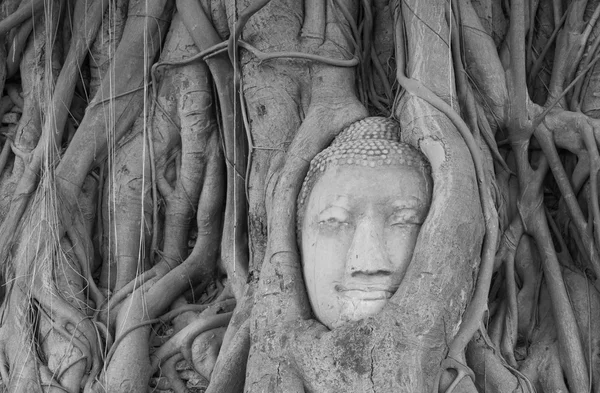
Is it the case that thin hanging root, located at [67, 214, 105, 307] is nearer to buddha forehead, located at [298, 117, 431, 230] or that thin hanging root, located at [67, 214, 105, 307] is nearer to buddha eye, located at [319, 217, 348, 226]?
buddha forehead, located at [298, 117, 431, 230]

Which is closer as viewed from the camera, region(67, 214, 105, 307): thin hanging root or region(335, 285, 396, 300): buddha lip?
region(335, 285, 396, 300): buddha lip

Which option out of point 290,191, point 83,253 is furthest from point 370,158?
point 83,253

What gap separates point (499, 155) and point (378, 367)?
3.23ft

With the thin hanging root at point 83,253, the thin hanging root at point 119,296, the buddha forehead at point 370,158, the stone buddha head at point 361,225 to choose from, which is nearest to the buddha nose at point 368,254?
the stone buddha head at point 361,225

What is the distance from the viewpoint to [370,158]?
297 cm

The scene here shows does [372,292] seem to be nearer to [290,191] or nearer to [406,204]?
[406,204]

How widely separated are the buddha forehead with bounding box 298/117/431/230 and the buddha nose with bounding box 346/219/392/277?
135mm

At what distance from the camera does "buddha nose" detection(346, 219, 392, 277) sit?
2830mm

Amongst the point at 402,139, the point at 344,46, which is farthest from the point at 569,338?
the point at 344,46

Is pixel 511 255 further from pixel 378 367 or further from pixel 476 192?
pixel 378 367

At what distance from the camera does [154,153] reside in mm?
3732

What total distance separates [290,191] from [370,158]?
0.29 metres

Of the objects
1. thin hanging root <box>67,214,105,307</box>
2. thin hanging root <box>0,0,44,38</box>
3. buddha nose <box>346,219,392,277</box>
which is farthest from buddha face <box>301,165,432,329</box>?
thin hanging root <box>0,0,44,38</box>

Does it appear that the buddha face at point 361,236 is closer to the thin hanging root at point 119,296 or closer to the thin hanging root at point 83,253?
the thin hanging root at point 119,296
